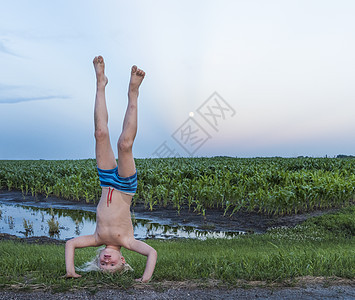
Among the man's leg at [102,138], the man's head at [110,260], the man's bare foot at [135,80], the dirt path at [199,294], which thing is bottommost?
the dirt path at [199,294]

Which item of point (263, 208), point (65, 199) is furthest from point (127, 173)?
point (65, 199)

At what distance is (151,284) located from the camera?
416cm

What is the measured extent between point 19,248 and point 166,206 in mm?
7551

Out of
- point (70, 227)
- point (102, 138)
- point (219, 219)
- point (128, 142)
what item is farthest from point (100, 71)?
point (219, 219)

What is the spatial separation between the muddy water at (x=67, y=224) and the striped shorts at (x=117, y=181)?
5635 millimetres

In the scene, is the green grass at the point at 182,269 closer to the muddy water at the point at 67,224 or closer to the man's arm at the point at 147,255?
the man's arm at the point at 147,255

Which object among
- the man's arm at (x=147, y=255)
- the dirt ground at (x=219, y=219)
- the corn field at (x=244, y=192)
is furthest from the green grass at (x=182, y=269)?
the corn field at (x=244, y=192)

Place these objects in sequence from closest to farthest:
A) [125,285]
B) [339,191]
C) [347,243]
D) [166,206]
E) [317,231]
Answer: [125,285], [347,243], [317,231], [339,191], [166,206]

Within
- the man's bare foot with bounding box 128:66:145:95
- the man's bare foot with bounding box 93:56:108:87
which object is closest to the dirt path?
the man's bare foot with bounding box 128:66:145:95

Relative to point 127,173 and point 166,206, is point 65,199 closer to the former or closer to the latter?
point 166,206

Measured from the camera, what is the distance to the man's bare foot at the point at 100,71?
15.0 ft

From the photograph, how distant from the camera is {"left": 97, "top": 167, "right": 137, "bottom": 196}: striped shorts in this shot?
4.22 meters

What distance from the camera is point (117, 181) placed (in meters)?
4.22

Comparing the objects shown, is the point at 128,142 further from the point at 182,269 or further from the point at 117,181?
the point at 182,269
